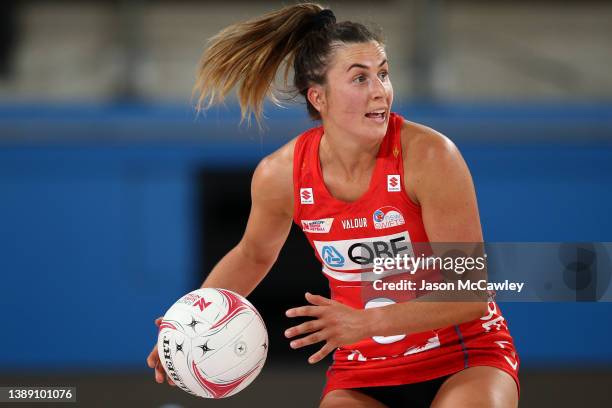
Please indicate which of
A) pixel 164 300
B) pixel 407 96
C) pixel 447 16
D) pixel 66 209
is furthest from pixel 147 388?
pixel 447 16

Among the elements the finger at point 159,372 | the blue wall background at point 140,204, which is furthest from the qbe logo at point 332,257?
the blue wall background at point 140,204

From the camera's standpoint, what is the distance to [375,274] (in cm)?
321

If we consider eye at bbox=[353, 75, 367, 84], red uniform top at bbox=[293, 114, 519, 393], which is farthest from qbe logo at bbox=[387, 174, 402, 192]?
eye at bbox=[353, 75, 367, 84]

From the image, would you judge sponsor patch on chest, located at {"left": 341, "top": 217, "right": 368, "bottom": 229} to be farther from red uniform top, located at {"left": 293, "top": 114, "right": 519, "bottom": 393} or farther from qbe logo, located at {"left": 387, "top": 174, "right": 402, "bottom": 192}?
qbe logo, located at {"left": 387, "top": 174, "right": 402, "bottom": 192}

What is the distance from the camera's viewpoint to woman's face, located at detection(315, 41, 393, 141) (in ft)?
10.4

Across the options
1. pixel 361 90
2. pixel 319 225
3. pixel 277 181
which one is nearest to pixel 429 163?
pixel 361 90

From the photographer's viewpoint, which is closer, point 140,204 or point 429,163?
point 429,163

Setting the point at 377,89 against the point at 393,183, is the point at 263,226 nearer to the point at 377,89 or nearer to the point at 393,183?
the point at 393,183

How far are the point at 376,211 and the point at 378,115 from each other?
34 cm

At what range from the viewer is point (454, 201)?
119 inches

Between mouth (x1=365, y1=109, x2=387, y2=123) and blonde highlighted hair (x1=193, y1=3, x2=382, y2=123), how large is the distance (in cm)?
24

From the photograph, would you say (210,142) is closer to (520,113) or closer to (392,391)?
(520,113)

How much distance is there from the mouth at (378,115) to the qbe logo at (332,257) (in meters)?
0.48

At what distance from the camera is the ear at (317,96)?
3326 millimetres
